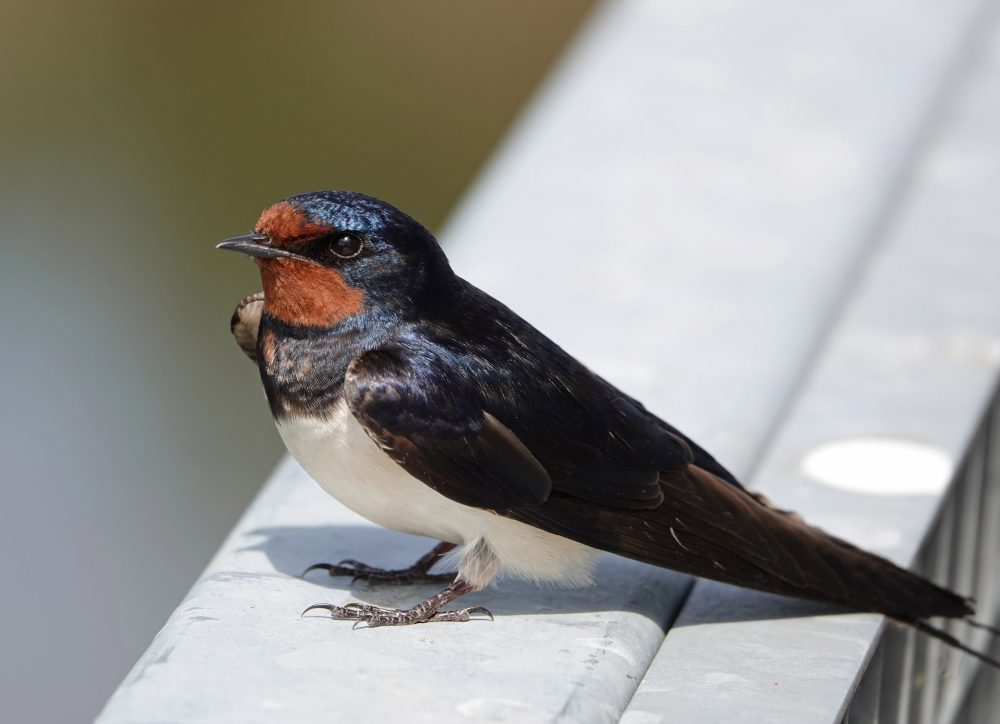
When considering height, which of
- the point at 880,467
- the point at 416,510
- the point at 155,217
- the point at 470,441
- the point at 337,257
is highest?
the point at 880,467

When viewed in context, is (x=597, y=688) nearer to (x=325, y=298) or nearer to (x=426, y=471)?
(x=426, y=471)

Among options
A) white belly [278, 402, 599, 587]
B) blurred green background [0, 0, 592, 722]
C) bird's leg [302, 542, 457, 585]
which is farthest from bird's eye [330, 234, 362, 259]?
blurred green background [0, 0, 592, 722]

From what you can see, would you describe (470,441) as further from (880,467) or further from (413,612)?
(880,467)

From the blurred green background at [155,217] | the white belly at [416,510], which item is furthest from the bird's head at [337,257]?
the blurred green background at [155,217]

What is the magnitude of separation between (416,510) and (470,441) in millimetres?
148

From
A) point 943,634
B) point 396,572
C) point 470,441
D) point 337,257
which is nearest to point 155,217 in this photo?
point 396,572

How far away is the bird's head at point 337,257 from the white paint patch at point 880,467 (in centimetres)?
93

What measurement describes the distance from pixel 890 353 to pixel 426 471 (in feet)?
4.45

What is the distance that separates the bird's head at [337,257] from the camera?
8.72ft

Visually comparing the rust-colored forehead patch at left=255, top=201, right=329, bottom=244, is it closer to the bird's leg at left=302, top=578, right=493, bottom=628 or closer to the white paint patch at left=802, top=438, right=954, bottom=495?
the bird's leg at left=302, top=578, right=493, bottom=628

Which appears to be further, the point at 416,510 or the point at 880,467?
the point at 880,467

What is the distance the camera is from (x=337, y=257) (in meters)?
2.70

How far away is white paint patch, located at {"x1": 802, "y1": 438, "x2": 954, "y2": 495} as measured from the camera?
311cm

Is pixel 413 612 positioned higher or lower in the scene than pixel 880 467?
lower
